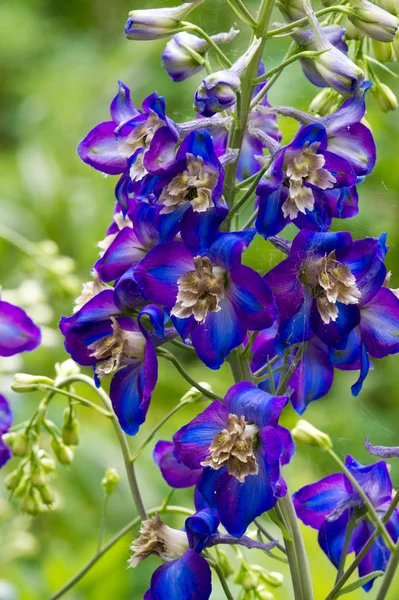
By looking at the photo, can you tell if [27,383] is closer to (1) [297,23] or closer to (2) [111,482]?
(2) [111,482]

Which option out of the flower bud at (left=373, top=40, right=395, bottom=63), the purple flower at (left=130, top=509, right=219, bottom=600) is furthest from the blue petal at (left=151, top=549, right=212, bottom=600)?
the flower bud at (left=373, top=40, right=395, bottom=63)

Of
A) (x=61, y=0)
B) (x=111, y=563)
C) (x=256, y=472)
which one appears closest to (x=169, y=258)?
(x=256, y=472)

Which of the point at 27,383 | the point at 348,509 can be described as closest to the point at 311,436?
the point at 348,509

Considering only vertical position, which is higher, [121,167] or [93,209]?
[121,167]

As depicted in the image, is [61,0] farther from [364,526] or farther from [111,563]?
[364,526]

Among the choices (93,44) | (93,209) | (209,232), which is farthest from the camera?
(93,44)

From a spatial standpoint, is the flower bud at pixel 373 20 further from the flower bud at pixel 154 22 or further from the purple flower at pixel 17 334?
the purple flower at pixel 17 334
